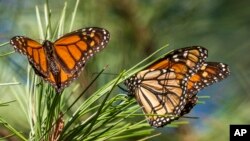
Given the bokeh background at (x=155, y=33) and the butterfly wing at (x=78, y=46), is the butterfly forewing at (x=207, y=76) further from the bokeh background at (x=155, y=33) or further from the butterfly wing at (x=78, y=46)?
the butterfly wing at (x=78, y=46)

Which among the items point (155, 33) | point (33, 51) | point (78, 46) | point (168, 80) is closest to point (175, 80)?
point (168, 80)

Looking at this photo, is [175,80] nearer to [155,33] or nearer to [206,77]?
[206,77]

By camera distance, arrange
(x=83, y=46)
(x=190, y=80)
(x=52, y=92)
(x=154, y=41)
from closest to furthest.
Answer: (x=52, y=92)
(x=83, y=46)
(x=190, y=80)
(x=154, y=41)

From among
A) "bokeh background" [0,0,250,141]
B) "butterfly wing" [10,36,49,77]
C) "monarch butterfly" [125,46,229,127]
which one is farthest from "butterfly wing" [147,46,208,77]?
"butterfly wing" [10,36,49,77]

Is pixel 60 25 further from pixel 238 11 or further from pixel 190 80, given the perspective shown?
pixel 238 11

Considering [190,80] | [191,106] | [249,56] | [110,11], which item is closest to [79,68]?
[191,106]
